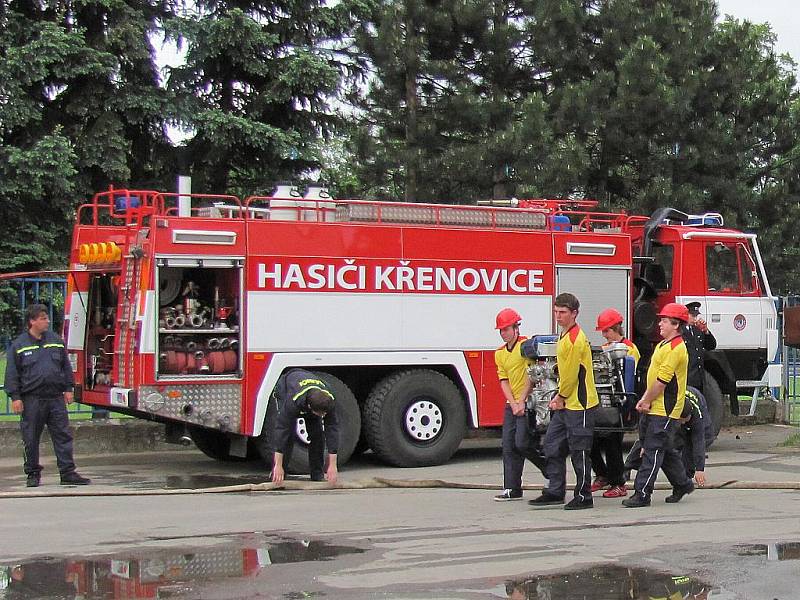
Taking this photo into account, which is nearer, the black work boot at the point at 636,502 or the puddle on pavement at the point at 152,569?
the puddle on pavement at the point at 152,569

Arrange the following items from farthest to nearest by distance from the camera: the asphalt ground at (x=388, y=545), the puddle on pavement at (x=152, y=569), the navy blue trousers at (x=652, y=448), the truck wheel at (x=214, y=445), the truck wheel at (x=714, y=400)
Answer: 1. the truck wheel at (x=714, y=400)
2. the truck wheel at (x=214, y=445)
3. the navy blue trousers at (x=652, y=448)
4. the asphalt ground at (x=388, y=545)
5. the puddle on pavement at (x=152, y=569)

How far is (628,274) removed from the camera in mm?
15227

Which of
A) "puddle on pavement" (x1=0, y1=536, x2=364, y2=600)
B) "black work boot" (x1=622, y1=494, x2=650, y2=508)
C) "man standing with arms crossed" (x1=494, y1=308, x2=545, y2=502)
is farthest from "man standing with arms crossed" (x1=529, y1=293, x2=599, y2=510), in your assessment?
"puddle on pavement" (x1=0, y1=536, x2=364, y2=600)

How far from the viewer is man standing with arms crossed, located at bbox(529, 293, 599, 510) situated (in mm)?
10477

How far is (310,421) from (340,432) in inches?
45.1

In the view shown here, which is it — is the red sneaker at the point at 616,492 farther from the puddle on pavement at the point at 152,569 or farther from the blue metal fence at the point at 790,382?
the blue metal fence at the point at 790,382

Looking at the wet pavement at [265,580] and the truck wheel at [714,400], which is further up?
the truck wheel at [714,400]

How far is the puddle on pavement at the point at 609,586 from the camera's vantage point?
23.1ft

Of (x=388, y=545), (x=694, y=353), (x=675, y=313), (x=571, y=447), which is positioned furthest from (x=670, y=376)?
(x=694, y=353)

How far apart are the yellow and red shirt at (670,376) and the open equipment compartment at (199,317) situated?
14.6ft

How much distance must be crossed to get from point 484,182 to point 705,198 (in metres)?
4.23

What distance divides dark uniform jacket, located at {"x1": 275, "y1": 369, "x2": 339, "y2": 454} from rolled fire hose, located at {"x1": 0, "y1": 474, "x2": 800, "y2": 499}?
1.12ft

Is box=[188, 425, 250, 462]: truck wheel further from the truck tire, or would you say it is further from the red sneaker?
the red sneaker

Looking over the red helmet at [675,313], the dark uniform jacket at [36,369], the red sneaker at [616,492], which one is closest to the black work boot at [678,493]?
the red sneaker at [616,492]
